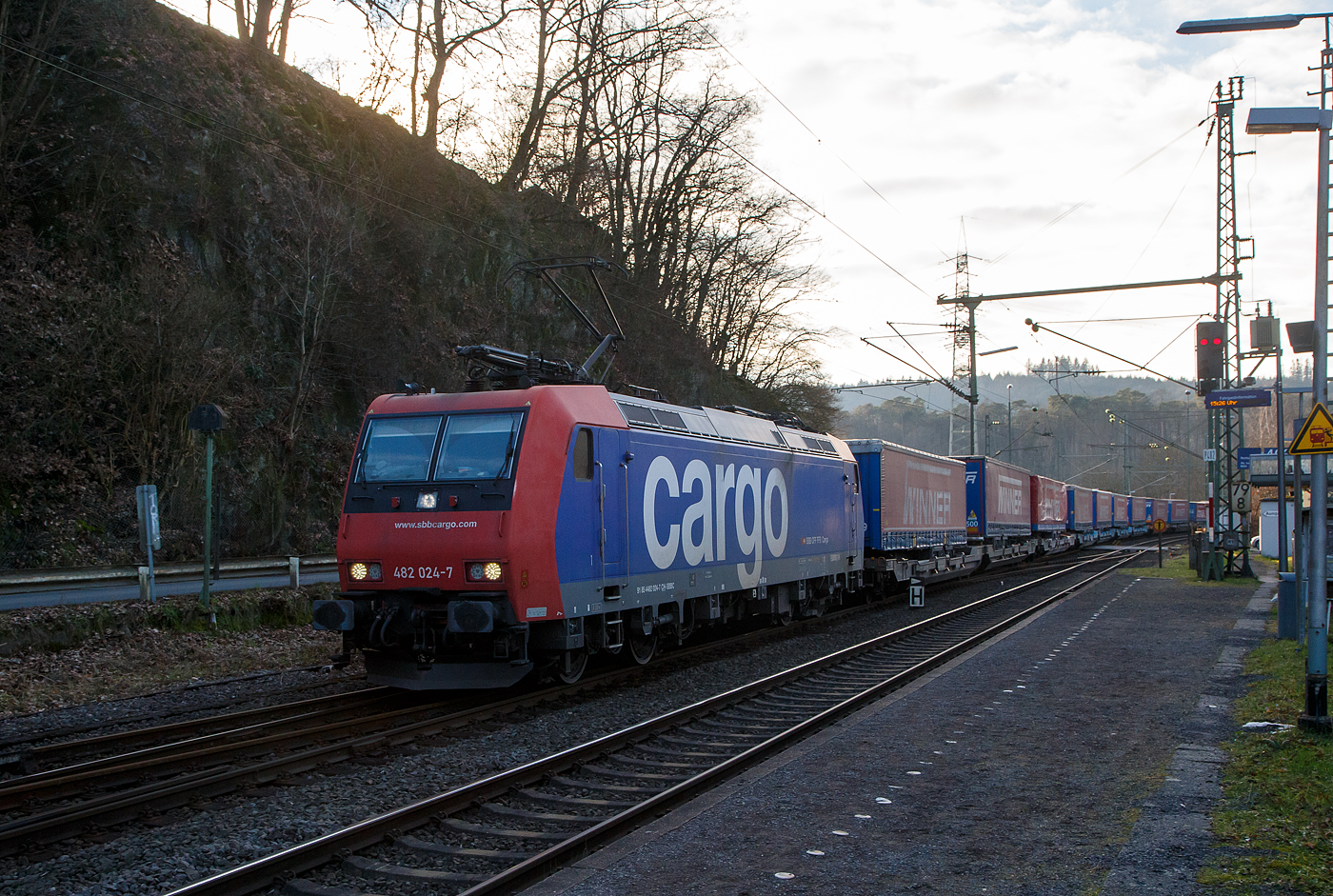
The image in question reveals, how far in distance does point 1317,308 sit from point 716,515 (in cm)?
748

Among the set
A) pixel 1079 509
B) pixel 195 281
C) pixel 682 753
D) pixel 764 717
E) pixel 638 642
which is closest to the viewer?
pixel 682 753

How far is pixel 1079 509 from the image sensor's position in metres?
53.2

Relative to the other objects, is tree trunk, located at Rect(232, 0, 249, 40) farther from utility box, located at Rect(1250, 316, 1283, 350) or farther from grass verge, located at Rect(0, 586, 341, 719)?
utility box, located at Rect(1250, 316, 1283, 350)

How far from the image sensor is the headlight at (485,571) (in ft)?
31.9

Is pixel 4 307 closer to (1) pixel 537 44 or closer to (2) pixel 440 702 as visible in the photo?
(2) pixel 440 702

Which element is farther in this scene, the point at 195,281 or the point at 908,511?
the point at 908,511

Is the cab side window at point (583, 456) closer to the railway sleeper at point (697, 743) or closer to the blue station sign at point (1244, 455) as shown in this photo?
the railway sleeper at point (697, 743)

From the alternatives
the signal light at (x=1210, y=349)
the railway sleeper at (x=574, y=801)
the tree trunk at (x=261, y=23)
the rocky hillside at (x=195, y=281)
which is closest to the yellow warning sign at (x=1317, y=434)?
the railway sleeper at (x=574, y=801)

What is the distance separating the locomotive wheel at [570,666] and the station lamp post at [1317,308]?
7.11 m

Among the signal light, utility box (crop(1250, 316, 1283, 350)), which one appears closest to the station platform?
Result: utility box (crop(1250, 316, 1283, 350))

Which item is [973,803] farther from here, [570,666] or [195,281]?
[195,281]

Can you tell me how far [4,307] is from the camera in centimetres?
1761

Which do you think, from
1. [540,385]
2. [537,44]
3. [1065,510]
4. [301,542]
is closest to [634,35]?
[537,44]

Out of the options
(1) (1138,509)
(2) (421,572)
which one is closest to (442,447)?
(2) (421,572)
